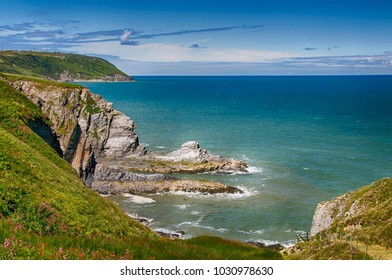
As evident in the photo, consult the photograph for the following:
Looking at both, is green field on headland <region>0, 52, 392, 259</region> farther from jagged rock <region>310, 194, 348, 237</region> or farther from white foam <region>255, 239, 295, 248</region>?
white foam <region>255, 239, 295, 248</region>

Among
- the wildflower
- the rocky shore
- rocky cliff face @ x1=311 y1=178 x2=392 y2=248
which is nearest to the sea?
the rocky shore

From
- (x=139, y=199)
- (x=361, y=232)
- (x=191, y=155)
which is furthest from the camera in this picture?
(x=191, y=155)

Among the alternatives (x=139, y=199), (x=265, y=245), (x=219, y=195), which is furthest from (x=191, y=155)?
(x=265, y=245)

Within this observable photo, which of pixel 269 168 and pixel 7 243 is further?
pixel 269 168

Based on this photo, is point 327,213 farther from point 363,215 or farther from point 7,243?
point 7,243

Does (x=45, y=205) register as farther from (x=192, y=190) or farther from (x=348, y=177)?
(x=348, y=177)

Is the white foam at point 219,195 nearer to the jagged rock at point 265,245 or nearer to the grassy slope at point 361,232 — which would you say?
the jagged rock at point 265,245

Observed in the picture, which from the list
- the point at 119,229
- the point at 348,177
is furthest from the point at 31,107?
the point at 348,177
